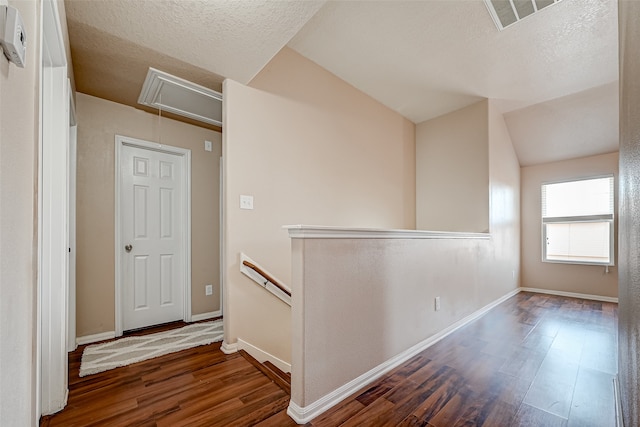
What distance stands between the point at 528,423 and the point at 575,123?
14.1ft

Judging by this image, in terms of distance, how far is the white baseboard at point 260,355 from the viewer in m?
2.33

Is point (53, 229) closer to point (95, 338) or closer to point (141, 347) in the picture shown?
point (141, 347)

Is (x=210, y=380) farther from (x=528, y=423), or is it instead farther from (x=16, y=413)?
(x=528, y=423)

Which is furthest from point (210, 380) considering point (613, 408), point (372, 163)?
point (372, 163)

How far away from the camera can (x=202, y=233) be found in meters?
3.38

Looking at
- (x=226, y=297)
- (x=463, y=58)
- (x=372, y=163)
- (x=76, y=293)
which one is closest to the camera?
(x=226, y=297)

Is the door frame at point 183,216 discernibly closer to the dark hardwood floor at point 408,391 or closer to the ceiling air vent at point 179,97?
the ceiling air vent at point 179,97

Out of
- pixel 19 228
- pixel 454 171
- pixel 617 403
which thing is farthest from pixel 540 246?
pixel 19 228

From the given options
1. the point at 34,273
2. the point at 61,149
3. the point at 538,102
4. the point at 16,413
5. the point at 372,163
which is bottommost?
the point at 16,413

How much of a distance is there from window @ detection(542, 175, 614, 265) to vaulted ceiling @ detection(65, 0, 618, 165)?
0.65 m

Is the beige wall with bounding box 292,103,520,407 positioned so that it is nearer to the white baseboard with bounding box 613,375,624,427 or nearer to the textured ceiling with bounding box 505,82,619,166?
the white baseboard with bounding box 613,375,624,427

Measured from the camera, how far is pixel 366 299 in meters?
A: 1.89

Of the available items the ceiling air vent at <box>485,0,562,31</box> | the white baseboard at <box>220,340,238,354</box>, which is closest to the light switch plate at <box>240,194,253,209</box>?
the white baseboard at <box>220,340,238,354</box>

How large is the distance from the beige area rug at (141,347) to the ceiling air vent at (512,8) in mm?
3820
